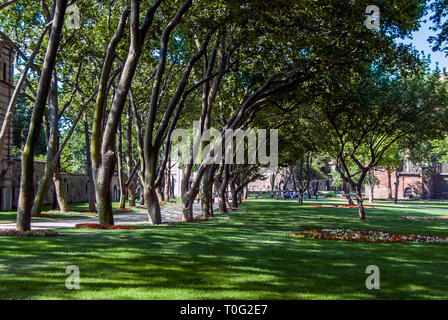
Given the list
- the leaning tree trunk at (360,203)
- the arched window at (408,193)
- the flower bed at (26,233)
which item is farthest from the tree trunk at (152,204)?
the arched window at (408,193)

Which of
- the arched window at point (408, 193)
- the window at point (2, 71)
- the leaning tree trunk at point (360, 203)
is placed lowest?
the arched window at point (408, 193)

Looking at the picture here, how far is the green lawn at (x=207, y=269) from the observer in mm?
5914

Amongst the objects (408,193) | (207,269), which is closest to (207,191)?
(207,269)

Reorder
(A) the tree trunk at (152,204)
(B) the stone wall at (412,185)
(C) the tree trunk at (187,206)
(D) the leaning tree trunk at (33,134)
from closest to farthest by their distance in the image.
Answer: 1. (D) the leaning tree trunk at (33,134)
2. (A) the tree trunk at (152,204)
3. (C) the tree trunk at (187,206)
4. (B) the stone wall at (412,185)

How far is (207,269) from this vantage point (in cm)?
750

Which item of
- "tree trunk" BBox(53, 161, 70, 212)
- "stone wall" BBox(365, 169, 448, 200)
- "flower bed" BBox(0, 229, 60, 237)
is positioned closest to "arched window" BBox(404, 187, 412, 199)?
"stone wall" BBox(365, 169, 448, 200)

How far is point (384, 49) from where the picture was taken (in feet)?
49.0

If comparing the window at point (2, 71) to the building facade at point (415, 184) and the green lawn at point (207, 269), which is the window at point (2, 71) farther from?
the building facade at point (415, 184)

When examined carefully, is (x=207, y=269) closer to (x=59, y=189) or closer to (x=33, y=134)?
(x=33, y=134)

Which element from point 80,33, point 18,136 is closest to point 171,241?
point 80,33

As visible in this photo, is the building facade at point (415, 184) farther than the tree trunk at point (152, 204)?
Yes

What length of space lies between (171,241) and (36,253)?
3.59 metres

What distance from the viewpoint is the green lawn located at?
5914 millimetres
